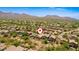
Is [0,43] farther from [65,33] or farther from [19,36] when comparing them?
[65,33]

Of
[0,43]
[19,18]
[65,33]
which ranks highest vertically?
[19,18]

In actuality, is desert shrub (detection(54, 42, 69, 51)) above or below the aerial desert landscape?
below

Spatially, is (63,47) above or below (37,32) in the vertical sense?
below

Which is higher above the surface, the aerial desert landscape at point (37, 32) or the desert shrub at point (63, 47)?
the aerial desert landscape at point (37, 32)
